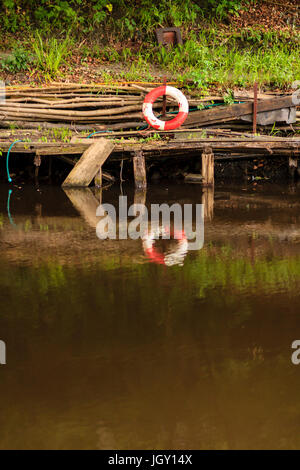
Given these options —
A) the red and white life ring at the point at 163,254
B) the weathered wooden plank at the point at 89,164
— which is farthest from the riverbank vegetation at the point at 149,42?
the red and white life ring at the point at 163,254

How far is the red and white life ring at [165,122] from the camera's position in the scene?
1286 centimetres

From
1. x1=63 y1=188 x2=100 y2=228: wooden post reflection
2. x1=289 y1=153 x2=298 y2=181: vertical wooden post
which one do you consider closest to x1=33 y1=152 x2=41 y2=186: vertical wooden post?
x1=63 y1=188 x2=100 y2=228: wooden post reflection

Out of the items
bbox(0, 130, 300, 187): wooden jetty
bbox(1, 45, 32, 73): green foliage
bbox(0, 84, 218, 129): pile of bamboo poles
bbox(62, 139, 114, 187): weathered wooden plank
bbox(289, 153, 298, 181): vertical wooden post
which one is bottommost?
bbox(62, 139, 114, 187): weathered wooden plank

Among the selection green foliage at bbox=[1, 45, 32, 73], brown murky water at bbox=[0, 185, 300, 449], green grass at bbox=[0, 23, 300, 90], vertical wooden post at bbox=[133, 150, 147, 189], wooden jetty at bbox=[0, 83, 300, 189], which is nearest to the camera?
brown murky water at bbox=[0, 185, 300, 449]

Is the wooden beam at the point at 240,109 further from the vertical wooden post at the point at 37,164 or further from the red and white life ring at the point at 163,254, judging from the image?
the red and white life ring at the point at 163,254

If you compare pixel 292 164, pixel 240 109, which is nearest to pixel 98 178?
pixel 240 109

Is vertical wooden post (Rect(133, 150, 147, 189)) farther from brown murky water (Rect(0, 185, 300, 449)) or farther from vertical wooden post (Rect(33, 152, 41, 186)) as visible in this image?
brown murky water (Rect(0, 185, 300, 449))

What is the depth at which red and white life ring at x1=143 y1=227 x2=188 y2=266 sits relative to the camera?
7584 mm

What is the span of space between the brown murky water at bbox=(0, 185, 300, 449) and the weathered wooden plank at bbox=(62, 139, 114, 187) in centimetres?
348

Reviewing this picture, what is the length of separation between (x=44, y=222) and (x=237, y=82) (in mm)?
6766

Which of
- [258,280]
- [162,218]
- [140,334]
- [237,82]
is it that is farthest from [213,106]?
[140,334]

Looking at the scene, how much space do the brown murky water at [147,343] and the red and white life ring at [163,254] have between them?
0.12 meters

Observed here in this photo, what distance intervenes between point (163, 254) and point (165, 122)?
5.62 m

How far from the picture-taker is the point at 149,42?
17688 mm
